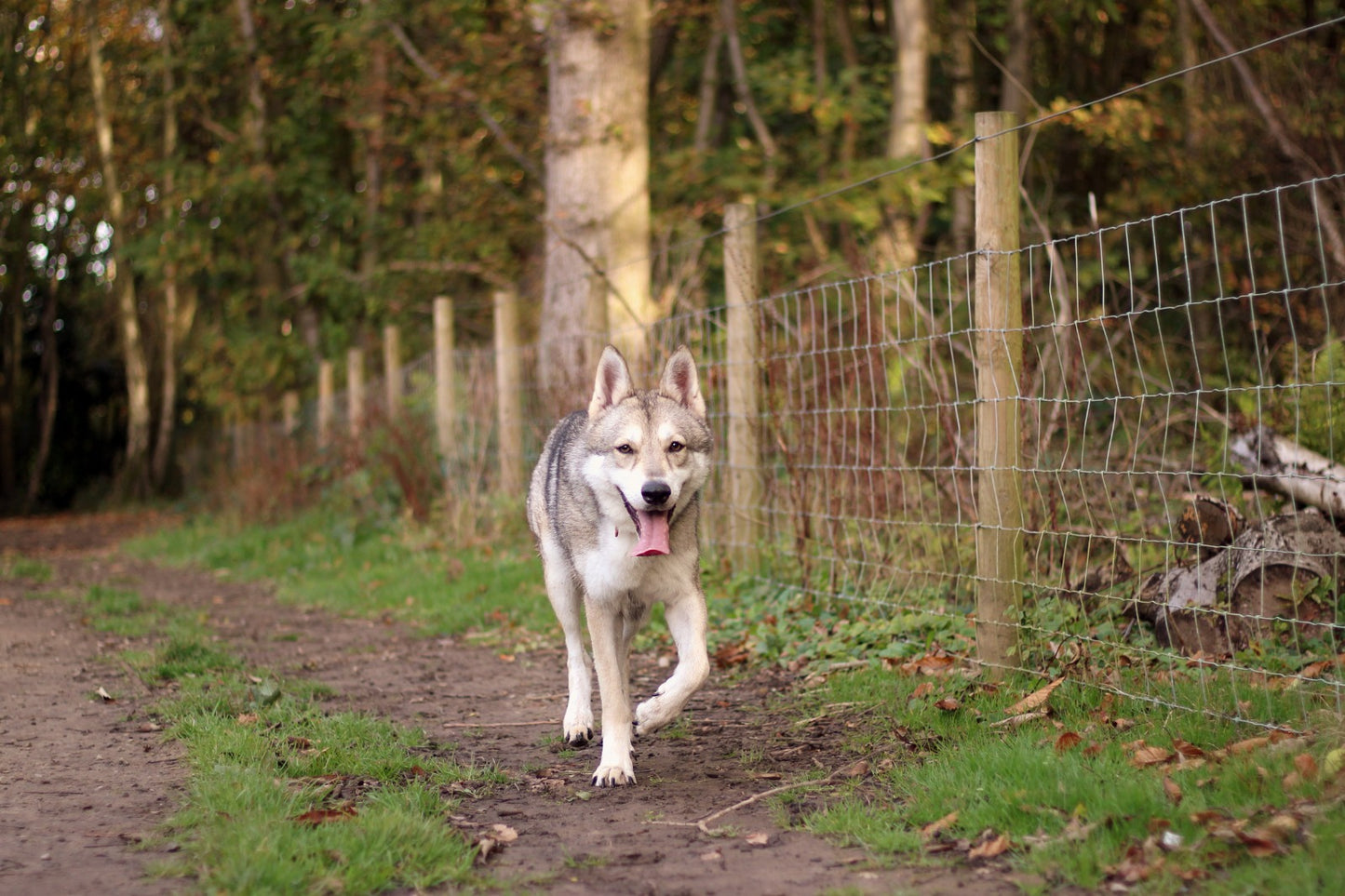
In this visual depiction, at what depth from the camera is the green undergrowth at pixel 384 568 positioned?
8227 millimetres

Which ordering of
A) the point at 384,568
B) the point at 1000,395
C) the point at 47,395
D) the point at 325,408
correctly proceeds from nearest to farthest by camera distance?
the point at 1000,395 → the point at 384,568 → the point at 325,408 → the point at 47,395

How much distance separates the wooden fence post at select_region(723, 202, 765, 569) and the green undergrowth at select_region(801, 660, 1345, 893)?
2.92 m

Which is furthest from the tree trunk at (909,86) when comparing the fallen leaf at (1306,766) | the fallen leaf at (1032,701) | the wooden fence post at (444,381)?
the fallen leaf at (1306,766)

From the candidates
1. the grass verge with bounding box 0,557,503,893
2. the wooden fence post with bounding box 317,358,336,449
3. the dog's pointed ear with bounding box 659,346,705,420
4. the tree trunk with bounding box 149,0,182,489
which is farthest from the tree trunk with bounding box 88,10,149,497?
the dog's pointed ear with bounding box 659,346,705,420

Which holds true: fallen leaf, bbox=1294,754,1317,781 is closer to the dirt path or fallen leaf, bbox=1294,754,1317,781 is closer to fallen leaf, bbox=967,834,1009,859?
fallen leaf, bbox=967,834,1009,859

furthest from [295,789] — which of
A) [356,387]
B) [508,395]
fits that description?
[356,387]

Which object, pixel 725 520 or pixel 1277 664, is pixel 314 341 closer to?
pixel 725 520

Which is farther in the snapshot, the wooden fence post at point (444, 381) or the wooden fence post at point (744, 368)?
the wooden fence post at point (444, 381)

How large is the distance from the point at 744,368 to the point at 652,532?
3.10 m

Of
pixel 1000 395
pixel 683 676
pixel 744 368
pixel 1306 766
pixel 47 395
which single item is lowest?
pixel 1306 766

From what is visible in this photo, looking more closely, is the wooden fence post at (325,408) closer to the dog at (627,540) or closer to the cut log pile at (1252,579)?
the dog at (627,540)

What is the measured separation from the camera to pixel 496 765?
15.4ft

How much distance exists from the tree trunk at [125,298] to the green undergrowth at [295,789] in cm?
1817

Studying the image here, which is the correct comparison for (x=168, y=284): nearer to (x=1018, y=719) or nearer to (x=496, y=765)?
(x=496, y=765)
